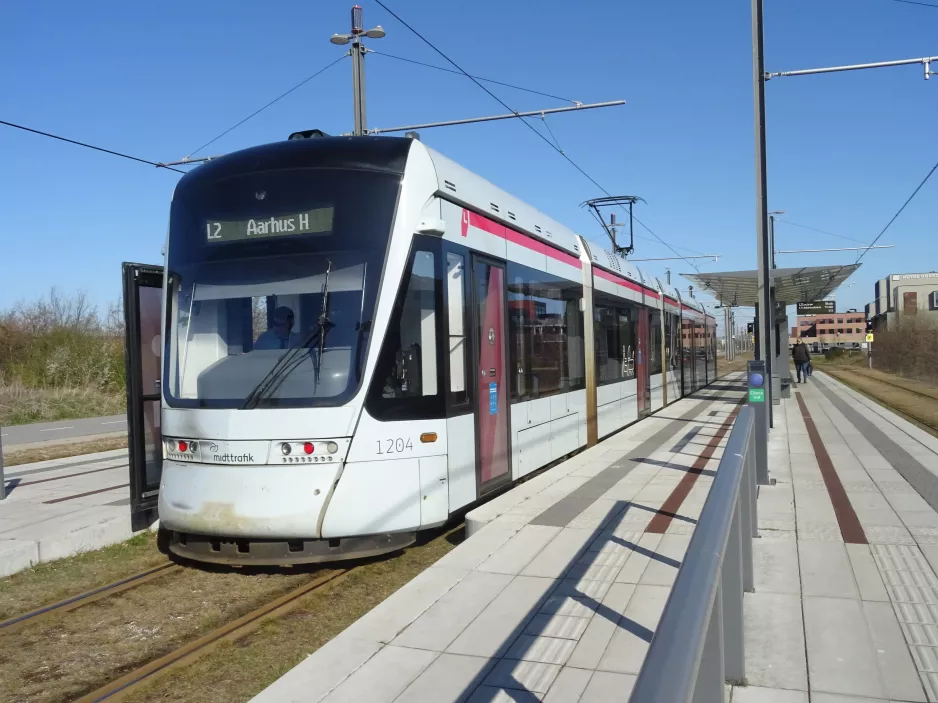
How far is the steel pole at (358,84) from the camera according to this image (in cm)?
1371

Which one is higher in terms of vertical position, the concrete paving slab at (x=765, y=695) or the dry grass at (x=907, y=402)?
the concrete paving slab at (x=765, y=695)

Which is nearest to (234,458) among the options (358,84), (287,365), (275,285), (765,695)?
(287,365)

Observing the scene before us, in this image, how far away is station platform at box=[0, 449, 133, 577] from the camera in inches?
269

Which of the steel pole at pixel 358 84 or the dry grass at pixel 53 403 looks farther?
the dry grass at pixel 53 403

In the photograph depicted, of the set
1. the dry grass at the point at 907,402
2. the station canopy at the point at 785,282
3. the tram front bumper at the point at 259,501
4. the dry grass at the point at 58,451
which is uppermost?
the station canopy at the point at 785,282

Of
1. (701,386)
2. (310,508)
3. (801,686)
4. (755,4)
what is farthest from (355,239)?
(701,386)

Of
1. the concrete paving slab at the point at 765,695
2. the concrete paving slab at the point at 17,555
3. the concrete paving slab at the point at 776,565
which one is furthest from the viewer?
the concrete paving slab at the point at 17,555

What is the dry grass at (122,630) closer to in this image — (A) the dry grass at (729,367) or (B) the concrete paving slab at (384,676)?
(B) the concrete paving slab at (384,676)

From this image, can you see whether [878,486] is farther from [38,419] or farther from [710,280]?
[38,419]

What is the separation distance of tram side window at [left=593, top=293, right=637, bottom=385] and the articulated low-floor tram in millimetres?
5041

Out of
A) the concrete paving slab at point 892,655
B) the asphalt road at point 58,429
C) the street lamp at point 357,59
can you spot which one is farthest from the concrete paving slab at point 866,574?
the asphalt road at point 58,429

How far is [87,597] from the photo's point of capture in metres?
5.86

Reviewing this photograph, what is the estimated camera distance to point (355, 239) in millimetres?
6219

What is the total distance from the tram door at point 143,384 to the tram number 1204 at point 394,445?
2.44m
